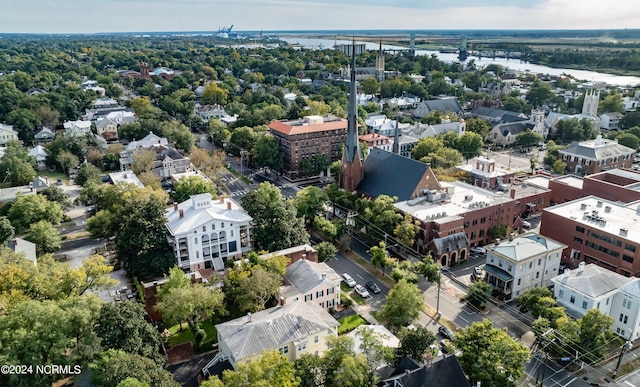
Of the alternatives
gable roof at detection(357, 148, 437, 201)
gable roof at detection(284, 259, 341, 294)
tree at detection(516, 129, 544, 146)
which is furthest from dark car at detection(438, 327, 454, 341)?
tree at detection(516, 129, 544, 146)

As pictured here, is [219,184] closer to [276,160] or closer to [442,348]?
[276,160]

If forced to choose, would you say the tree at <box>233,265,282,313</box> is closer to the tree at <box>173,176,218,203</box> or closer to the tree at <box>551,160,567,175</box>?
the tree at <box>173,176,218,203</box>

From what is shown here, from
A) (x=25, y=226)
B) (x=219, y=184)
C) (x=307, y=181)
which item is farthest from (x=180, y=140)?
(x=25, y=226)

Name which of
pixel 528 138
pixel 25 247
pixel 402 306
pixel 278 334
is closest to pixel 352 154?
pixel 402 306

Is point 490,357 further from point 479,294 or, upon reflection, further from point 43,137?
point 43,137

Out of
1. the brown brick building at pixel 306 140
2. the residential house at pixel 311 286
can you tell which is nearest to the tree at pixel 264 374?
the residential house at pixel 311 286
